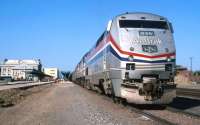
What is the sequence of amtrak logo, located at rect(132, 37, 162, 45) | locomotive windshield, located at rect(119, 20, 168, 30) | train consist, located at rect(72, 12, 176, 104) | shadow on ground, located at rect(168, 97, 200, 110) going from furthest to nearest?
shadow on ground, located at rect(168, 97, 200, 110)
locomotive windshield, located at rect(119, 20, 168, 30)
amtrak logo, located at rect(132, 37, 162, 45)
train consist, located at rect(72, 12, 176, 104)

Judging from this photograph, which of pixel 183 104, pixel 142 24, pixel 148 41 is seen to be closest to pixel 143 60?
pixel 148 41

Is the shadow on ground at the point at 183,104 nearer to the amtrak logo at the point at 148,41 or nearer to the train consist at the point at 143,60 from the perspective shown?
the train consist at the point at 143,60

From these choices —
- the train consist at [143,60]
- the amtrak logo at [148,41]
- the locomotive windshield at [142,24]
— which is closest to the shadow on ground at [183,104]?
the train consist at [143,60]

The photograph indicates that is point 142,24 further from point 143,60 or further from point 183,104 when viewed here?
point 183,104

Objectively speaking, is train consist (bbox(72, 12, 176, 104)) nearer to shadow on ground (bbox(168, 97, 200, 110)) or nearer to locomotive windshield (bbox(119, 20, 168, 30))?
locomotive windshield (bbox(119, 20, 168, 30))

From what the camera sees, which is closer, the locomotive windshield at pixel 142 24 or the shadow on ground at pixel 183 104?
the locomotive windshield at pixel 142 24

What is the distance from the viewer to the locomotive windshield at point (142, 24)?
1775 centimetres

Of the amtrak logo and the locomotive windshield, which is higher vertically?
the locomotive windshield

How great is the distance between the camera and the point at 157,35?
1733 centimetres

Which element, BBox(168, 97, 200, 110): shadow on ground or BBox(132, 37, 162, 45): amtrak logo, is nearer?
BBox(132, 37, 162, 45): amtrak logo

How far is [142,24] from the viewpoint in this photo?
17828 mm

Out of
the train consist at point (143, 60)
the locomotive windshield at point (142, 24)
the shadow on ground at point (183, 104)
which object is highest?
the locomotive windshield at point (142, 24)

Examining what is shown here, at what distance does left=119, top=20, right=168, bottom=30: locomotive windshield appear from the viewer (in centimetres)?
1775

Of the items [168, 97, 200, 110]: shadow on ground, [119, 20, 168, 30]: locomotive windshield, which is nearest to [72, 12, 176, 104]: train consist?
[119, 20, 168, 30]: locomotive windshield
